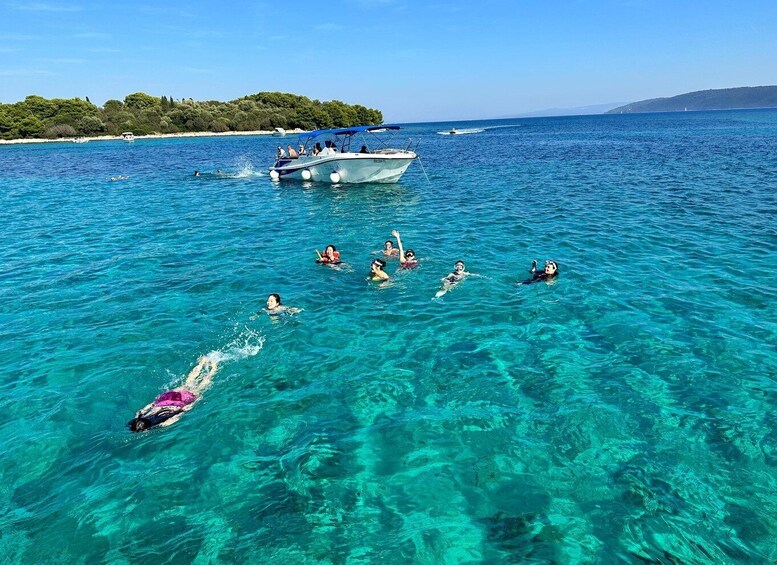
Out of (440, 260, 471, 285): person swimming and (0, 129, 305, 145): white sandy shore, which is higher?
(0, 129, 305, 145): white sandy shore

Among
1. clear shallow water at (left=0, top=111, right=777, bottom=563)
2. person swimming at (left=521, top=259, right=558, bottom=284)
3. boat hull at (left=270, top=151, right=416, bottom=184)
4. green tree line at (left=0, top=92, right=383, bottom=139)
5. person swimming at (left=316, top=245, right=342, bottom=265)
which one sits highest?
green tree line at (left=0, top=92, right=383, bottom=139)

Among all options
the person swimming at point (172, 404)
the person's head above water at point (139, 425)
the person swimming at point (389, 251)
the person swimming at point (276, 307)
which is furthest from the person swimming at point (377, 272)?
the person's head above water at point (139, 425)

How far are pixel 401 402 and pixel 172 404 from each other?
160 inches

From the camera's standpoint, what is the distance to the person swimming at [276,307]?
458 inches

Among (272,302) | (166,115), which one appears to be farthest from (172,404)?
(166,115)

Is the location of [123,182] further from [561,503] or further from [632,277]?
[561,503]

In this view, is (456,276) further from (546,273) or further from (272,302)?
(272,302)

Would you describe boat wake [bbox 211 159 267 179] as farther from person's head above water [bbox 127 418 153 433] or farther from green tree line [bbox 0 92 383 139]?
green tree line [bbox 0 92 383 139]

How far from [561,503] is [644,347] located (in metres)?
5.04

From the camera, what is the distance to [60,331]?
441 inches

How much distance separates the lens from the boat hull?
97.3ft

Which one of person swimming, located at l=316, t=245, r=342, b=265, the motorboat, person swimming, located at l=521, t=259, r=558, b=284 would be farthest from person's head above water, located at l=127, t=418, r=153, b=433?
the motorboat

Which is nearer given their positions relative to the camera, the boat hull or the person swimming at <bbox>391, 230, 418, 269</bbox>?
the person swimming at <bbox>391, 230, 418, 269</bbox>

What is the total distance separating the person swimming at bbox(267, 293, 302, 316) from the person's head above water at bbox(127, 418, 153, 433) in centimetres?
448
